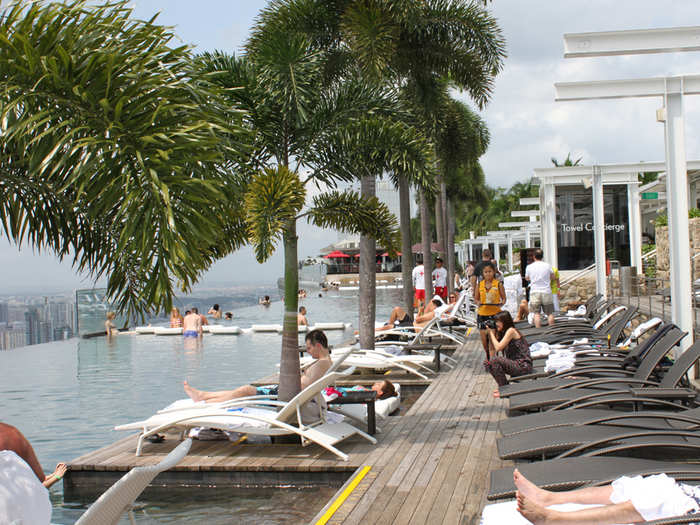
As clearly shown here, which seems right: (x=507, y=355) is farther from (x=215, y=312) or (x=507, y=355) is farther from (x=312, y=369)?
(x=215, y=312)

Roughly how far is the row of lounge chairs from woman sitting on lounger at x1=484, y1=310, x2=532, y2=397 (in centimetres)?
35

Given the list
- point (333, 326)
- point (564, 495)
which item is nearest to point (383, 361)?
point (564, 495)

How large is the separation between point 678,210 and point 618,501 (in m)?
5.53

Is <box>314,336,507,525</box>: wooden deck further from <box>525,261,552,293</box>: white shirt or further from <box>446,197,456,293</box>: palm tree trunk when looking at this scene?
<box>446,197,456,293</box>: palm tree trunk

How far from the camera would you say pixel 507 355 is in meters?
7.93

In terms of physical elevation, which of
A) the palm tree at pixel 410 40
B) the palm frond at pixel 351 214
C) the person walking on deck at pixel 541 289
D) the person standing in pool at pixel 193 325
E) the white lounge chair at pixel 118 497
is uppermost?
the palm tree at pixel 410 40

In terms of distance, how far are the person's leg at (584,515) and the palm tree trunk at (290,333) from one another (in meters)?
4.09

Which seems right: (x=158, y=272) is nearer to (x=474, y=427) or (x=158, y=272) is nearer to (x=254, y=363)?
(x=474, y=427)

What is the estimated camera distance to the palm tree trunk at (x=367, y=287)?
1226 centimetres

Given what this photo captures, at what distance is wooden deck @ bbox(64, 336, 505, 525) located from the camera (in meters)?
4.71

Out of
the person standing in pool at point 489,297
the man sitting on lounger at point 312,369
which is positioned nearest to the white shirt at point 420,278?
the person standing in pool at point 489,297

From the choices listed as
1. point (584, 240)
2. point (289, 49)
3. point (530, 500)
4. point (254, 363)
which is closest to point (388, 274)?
point (584, 240)

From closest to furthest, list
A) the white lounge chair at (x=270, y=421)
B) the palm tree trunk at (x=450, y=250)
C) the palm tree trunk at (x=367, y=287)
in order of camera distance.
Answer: the white lounge chair at (x=270, y=421) < the palm tree trunk at (x=367, y=287) < the palm tree trunk at (x=450, y=250)

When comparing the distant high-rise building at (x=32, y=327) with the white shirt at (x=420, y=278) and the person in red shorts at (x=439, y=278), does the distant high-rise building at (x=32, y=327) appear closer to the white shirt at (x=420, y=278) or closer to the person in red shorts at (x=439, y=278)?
the white shirt at (x=420, y=278)
